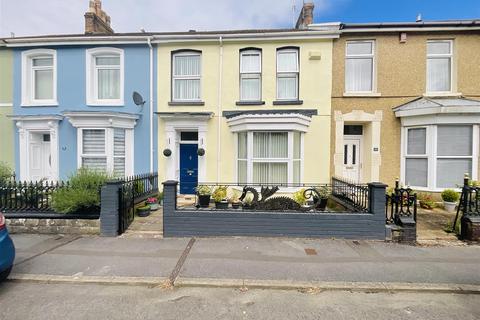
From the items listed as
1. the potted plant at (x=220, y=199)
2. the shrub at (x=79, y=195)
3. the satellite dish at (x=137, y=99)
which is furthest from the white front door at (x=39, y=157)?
the potted plant at (x=220, y=199)

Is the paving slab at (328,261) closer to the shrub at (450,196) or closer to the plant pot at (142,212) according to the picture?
the plant pot at (142,212)

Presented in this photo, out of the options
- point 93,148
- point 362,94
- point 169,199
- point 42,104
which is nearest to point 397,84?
point 362,94

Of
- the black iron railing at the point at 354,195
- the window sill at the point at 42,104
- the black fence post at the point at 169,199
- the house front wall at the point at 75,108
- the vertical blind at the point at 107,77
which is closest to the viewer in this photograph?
the black fence post at the point at 169,199

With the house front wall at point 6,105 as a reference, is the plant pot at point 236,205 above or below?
below

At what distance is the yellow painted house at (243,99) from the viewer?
29.6 ft

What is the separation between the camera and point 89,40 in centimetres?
952

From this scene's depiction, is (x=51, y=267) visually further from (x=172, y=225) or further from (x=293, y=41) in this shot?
(x=293, y=41)

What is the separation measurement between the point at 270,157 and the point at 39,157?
935 cm

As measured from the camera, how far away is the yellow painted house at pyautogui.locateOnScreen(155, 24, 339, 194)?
9.01 m

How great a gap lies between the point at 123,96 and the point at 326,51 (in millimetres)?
7883

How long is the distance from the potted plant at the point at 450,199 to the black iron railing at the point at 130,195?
9548 mm

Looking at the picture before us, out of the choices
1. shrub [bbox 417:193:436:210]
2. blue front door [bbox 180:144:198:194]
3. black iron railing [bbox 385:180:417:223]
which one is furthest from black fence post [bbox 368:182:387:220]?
blue front door [bbox 180:144:198:194]

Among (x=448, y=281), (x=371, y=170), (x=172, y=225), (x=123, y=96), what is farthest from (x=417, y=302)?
(x=123, y=96)

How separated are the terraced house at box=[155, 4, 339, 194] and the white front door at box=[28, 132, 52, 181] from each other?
4824mm
